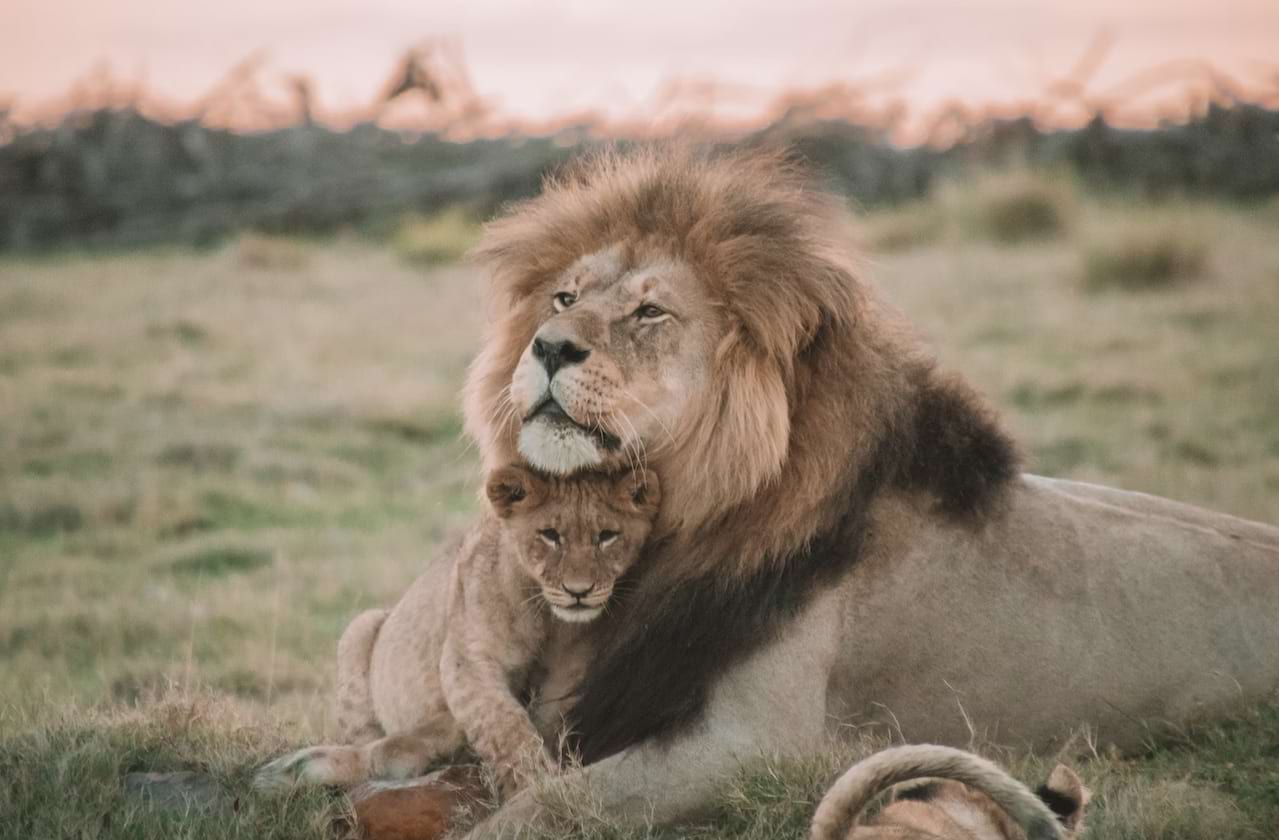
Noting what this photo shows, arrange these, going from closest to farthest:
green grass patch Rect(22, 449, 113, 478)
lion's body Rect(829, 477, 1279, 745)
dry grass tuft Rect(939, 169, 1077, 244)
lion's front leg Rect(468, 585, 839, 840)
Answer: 1. lion's front leg Rect(468, 585, 839, 840)
2. lion's body Rect(829, 477, 1279, 745)
3. green grass patch Rect(22, 449, 113, 478)
4. dry grass tuft Rect(939, 169, 1077, 244)

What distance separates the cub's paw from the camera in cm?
428

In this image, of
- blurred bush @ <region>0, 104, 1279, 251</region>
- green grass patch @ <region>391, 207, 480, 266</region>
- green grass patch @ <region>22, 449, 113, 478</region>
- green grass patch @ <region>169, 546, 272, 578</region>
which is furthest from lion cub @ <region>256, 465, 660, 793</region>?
blurred bush @ <region>0, 104, 1279, 251</region>

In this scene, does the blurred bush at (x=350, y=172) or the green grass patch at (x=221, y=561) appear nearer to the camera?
the green grass patch at (x=221, y=561)

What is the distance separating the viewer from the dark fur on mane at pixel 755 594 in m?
4.04

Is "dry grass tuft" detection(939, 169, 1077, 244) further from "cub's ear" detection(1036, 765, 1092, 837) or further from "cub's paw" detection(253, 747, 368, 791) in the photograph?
"cub's ear" detection(1036, 765, 1092, 837)

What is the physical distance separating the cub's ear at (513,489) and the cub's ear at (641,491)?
24cm

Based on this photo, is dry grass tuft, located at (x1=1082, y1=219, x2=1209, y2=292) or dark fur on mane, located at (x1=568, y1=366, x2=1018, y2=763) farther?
dry grass tuft, located at (x1=1082, y1=219, x2=1209, y2=292)

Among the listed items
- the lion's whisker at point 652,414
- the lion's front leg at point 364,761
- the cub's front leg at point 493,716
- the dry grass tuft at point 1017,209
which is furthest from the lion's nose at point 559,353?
the dry grass tuft at point 1017,209

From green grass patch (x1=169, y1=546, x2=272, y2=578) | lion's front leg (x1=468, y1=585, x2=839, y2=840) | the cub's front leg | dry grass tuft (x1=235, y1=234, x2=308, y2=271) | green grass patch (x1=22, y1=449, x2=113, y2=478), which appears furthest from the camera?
dry grass tuft (x1=235, y1=234, x2=308, y2=271)

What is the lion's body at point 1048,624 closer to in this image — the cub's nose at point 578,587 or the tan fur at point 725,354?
the tan fur at point 725,354

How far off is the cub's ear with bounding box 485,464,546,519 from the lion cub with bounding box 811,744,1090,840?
1.25 meters

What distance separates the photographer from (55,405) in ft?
35.7

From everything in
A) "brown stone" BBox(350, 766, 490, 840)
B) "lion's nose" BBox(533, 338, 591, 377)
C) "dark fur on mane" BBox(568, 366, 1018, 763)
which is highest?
"lion's nose" BBox(533, 338, 591, 377)

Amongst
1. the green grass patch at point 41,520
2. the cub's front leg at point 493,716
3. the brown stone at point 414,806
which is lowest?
the green grass patch at point 41,520
